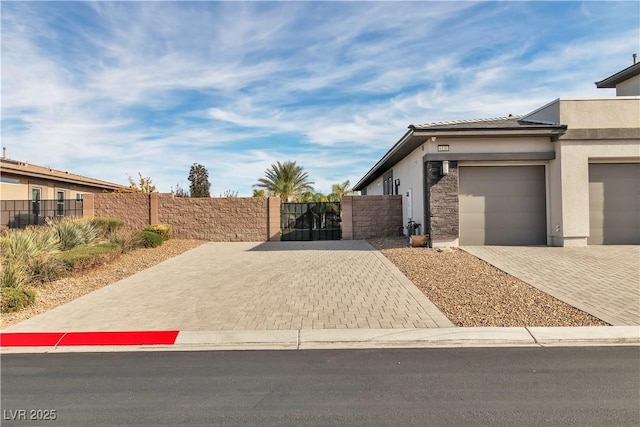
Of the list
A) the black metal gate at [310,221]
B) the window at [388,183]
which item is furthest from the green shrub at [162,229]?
the window at [388,183]

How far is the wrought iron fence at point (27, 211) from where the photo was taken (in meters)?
20.8

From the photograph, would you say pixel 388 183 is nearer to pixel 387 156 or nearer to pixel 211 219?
pixel 387 156

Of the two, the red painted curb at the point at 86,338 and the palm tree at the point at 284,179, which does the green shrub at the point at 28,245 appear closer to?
the red painted curb at the point at 86,338

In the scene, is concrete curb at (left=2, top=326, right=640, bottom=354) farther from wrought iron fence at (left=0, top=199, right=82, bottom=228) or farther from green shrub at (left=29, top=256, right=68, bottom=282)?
wrought iron fence at (left=0, top=199, right=82, bottom=228)

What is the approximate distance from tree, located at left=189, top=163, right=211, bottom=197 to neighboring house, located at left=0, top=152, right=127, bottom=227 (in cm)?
766

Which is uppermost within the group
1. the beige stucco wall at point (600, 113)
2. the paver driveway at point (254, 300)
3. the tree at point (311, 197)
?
the beige stucco wall at point (600, 113)

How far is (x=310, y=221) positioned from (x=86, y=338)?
1478 cm

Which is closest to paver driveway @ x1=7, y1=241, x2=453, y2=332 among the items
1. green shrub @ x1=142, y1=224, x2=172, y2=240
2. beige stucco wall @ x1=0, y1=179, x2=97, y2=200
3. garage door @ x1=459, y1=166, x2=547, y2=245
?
garage door @ x1=459, y1=166, x2=547, y2=245

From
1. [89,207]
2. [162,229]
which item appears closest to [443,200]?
[162,229]

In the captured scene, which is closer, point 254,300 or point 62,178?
point 254,300

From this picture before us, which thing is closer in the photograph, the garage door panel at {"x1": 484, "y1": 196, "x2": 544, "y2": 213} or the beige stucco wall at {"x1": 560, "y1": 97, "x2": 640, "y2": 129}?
the beige stucco wall at {"x1": 560, "y1": 97, "x2": 640, "y2": 129}

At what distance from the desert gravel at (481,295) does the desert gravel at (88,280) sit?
292 inches

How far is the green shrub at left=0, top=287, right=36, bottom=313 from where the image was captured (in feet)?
24.7

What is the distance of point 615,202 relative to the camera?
14.5 metres
